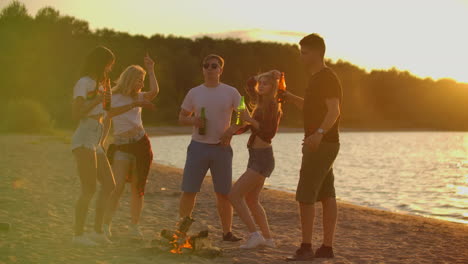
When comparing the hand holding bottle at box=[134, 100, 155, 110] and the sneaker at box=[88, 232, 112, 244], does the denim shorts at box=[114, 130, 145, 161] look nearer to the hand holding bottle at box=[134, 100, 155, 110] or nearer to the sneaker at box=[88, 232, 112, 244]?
the hand holding bottle at box=[134, 100, 155, 110]

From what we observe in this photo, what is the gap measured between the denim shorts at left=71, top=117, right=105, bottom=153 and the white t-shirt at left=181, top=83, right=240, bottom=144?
0.97 m

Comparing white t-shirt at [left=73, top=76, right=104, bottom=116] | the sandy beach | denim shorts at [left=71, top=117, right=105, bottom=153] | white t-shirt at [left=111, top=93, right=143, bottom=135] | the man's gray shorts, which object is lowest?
the sandy beach

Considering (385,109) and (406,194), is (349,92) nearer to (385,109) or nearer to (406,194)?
(385,109)

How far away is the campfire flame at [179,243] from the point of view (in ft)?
19.8

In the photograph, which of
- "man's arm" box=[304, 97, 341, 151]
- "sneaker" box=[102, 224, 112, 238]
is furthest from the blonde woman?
"sneaker" box=[102, 224, 112, 238]

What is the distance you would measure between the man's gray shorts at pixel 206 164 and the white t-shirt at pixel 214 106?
0.27ft

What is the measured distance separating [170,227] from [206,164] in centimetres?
199

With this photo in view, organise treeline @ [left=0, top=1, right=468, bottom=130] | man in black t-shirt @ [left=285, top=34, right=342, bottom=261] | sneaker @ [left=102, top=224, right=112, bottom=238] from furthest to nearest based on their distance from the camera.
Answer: treeline @ [left=0, top=1, right=468, bottom=130] → sneaker @ [left=102, top=224, right=112, bottom=238] → man in black t-shirt @ [left=285, top=34, right=342, bottom=261]

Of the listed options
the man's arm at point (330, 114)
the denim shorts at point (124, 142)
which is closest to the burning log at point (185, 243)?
the denim shorts at point (124, 142)

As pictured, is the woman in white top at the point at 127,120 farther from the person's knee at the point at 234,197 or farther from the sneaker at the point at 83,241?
the person's knee at the point at 234,197

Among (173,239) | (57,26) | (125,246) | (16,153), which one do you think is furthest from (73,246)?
(57,26)

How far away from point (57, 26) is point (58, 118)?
12343 millimetres

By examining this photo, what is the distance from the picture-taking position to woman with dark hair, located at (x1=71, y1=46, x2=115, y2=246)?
571 centimetres

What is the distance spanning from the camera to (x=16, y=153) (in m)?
18.9
